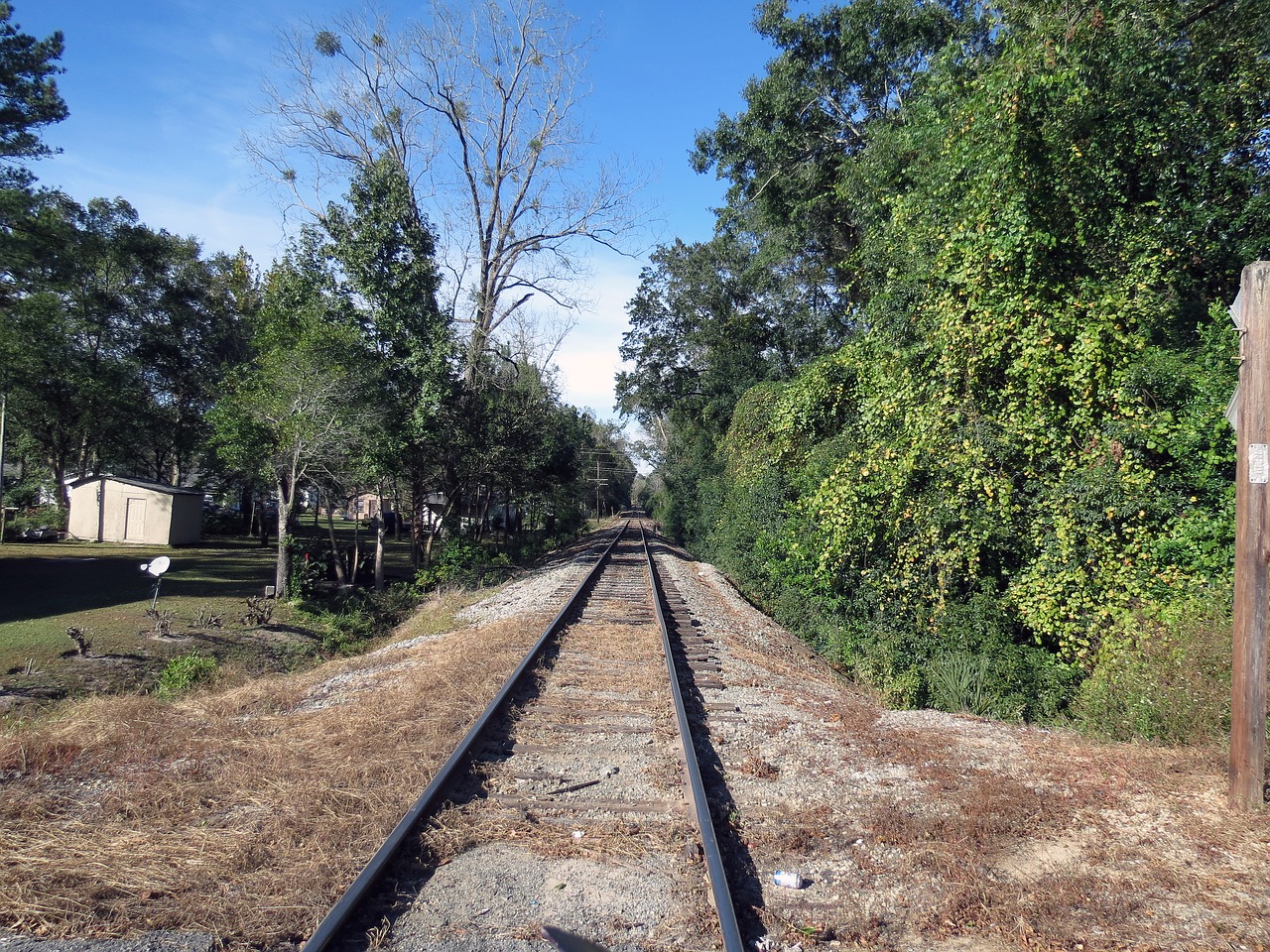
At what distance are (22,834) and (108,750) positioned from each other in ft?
4.78

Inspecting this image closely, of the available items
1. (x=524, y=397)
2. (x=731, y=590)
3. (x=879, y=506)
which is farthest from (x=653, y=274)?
(x=879, y=506)

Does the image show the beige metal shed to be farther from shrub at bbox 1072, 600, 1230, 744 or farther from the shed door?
shrub at bbox 1072, 600, 1230, 744

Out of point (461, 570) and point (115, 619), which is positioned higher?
point (461, 570)

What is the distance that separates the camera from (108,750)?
5.77 metres

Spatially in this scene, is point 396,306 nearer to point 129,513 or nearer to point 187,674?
point 187,674

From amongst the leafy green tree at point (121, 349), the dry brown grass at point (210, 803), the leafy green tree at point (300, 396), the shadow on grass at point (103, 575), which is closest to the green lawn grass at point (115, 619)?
the shadow on grass at point (103, 575)

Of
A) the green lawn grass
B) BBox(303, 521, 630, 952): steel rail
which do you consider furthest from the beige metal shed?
BBox(303, 521, 630, 952): steel rail

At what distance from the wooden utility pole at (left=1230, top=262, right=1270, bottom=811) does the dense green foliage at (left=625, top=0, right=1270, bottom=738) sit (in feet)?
6.11

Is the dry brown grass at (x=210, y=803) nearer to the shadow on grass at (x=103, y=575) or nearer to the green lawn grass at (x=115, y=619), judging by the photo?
the green lawn grass at (x=115, y=619)

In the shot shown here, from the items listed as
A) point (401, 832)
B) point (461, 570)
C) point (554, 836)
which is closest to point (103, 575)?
point (461, 570)

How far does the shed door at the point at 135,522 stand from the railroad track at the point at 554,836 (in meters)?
29.5

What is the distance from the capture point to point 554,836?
15.6 ft

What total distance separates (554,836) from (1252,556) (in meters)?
4.61

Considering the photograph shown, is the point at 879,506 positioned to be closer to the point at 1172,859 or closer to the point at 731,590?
the point at 1172,859
